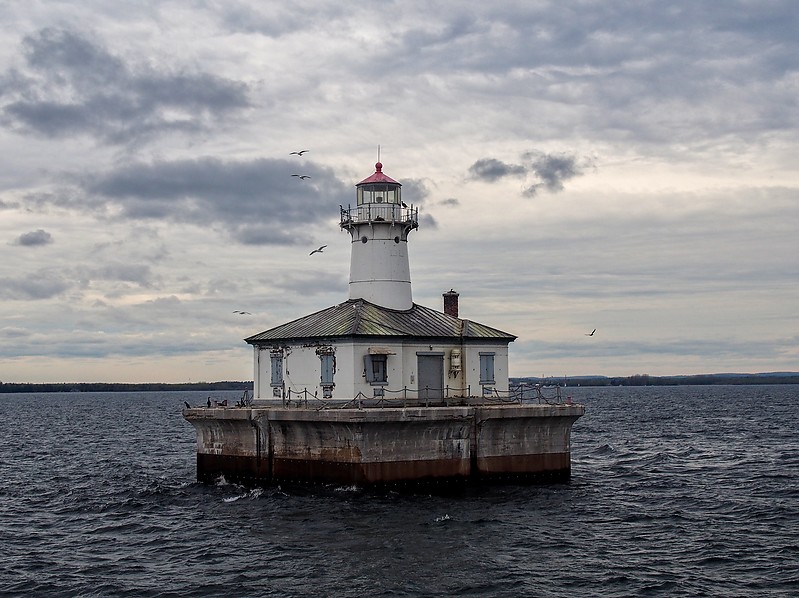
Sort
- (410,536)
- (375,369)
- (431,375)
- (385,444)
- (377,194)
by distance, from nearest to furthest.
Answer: (410,536) < (385,444) < (375,369) < (431,375) < (377,194)

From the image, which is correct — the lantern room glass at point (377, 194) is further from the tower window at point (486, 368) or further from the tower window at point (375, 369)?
the tower window at point (375, 369)

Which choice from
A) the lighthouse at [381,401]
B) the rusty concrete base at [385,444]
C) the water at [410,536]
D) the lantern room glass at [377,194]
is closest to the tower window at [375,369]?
the lighthouse at [381,401]

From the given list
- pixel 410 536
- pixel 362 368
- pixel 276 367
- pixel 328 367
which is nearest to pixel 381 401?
pixel 362 368

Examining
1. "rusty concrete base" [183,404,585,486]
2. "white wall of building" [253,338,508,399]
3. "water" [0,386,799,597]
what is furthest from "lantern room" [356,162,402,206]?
"water" [0,386,799,597]

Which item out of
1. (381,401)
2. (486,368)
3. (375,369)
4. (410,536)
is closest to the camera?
(410,536)

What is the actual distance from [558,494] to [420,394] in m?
6.46

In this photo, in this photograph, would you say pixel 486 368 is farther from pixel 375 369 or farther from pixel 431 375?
pixel 375 369

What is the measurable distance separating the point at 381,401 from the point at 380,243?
27.4ft

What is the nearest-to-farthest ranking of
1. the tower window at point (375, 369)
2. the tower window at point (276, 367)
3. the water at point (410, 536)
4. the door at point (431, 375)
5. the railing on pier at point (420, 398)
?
1. the water at point (410, 536)
2. the railing on pier at point (420, 398)
3. the tower window at point (375, 369)
4. the door at point (431, 375)
5. the tower window at point (276, 367)

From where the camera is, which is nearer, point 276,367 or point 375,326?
point 375,326

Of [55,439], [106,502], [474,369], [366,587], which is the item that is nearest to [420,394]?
[474,369]

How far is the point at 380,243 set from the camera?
43688 mm

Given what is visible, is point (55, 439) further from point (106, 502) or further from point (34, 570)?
point (34, 570)

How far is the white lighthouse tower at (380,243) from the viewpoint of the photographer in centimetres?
4350
